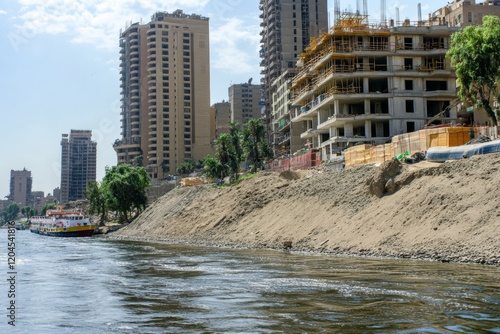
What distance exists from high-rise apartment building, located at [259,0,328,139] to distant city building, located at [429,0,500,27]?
45579 mm

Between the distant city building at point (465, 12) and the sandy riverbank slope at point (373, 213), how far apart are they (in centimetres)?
6128

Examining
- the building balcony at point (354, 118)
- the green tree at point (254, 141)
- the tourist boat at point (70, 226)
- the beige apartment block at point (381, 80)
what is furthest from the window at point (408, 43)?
the tourist boat at point (70, 226)

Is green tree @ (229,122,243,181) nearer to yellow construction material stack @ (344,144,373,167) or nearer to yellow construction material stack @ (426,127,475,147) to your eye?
yellow construction material stack @ (344,144,373,167)

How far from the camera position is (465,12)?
116312mm

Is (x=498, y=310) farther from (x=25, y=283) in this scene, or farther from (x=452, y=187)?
(x=452, y=187)

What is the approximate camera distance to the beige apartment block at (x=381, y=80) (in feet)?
277

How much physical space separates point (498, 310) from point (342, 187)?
40.7 m

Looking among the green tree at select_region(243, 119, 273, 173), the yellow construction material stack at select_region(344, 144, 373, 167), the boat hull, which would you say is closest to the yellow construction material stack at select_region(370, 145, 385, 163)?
the yellow construction material stack at select_region(344, 144, 373, 167)

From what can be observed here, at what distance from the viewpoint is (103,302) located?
22797mm

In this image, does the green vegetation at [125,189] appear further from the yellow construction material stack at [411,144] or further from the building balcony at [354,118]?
the yellow construction material stack at [411,144]

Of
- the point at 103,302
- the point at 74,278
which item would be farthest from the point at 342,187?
the point at 103,302

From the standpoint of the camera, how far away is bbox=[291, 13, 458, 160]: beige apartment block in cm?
8450

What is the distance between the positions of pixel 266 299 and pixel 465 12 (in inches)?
4295

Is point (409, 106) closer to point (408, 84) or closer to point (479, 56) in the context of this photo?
point (408, 84)
